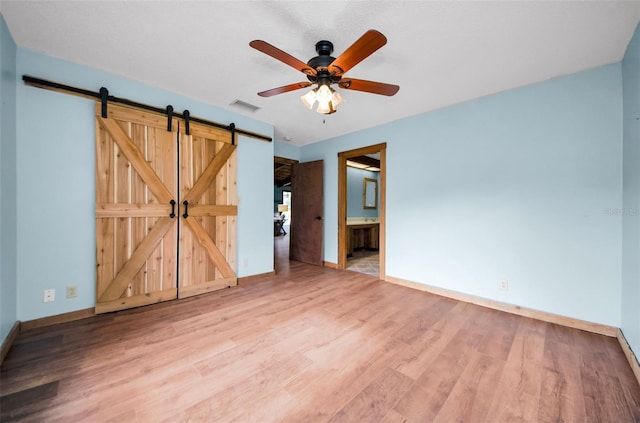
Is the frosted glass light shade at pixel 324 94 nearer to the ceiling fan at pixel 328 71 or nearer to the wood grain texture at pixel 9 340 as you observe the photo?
the ceiling fan at pixel 328 71

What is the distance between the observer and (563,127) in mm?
2359

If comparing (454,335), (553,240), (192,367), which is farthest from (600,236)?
(192,367)

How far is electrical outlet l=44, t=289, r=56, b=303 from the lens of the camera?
7.10ft

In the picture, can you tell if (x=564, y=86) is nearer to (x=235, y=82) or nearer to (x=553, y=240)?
(x=553, y=240)

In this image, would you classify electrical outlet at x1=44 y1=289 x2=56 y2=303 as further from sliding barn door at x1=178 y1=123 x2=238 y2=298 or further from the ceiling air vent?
the ceiling air vent

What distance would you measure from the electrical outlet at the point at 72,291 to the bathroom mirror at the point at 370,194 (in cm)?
598

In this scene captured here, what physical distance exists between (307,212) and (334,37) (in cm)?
345

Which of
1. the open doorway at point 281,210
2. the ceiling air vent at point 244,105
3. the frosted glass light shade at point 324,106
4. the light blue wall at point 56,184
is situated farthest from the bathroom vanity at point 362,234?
the light blue wall at point 56,184

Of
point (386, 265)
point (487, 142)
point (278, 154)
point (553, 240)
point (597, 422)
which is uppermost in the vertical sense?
point (278, 154)

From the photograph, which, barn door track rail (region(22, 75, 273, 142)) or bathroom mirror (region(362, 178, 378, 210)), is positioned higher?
barn door track rail (region(22, 75, 273, 142))

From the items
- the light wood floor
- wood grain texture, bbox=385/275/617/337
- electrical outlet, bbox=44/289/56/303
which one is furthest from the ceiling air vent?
wood grain texture, bbox=385/275/617/337

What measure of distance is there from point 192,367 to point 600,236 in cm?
373

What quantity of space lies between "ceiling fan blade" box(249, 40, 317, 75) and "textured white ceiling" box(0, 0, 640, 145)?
0.31m

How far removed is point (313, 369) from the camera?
5.38ft
